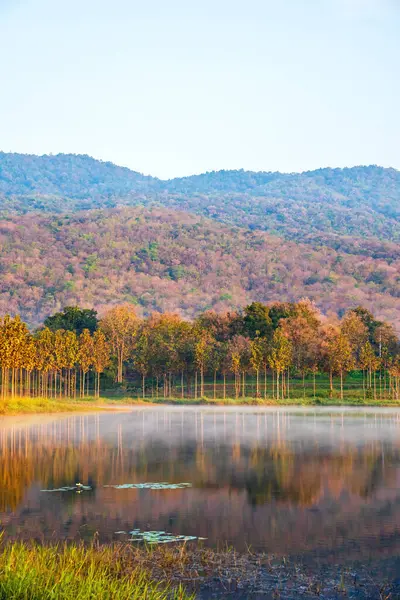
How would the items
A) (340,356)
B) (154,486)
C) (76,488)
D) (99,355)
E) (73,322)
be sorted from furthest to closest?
1. (73,322)
2. (99,355)
3. (340,356)
4. (154,486)
5. (76,488)

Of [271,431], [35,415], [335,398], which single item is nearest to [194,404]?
[335,398]

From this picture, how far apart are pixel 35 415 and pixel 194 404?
37400mm

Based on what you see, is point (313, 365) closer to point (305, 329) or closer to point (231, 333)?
point (305, 329)

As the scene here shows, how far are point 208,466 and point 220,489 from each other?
6.80 m

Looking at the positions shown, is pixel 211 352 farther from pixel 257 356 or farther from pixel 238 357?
pixel 257 356

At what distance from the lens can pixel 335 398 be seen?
4242 inches

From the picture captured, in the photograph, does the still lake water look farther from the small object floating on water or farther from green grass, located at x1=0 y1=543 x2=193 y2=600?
green grass, located at x1=0 y1=543 x2=193 y2=600

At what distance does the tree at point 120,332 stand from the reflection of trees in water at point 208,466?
88850mm

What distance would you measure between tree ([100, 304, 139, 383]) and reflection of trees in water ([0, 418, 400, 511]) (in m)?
88.8

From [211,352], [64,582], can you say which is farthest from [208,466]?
[211,352]

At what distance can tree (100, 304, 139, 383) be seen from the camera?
137m

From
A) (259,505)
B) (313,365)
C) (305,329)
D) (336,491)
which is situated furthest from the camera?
(305,329)

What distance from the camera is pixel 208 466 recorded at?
1358 inches

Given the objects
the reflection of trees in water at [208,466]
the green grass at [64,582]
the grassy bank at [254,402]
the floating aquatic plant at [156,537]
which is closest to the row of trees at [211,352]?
the grassy bank at [254,402]
